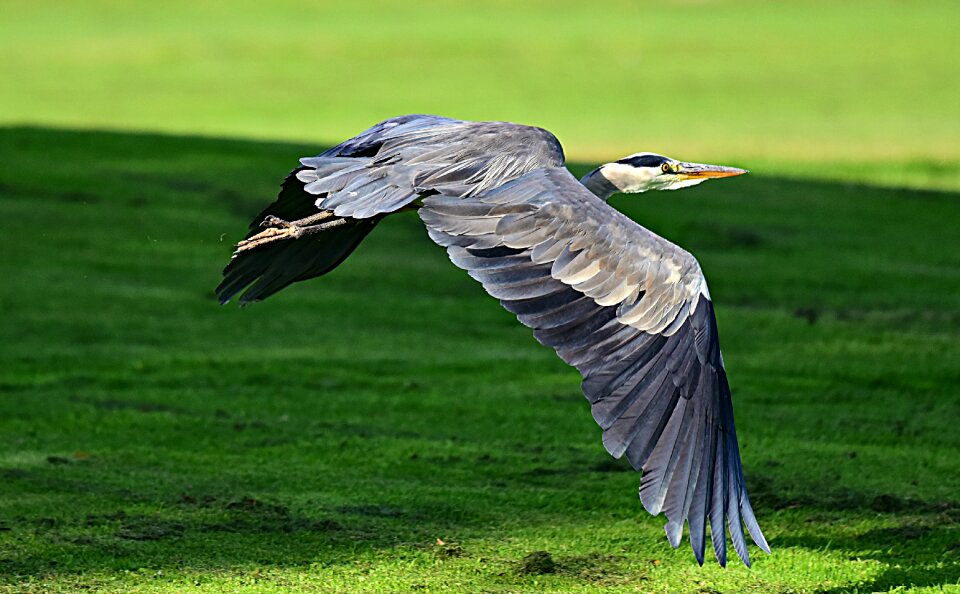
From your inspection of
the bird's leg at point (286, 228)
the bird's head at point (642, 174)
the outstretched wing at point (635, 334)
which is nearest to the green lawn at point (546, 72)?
the bird's head at point (642, 174)

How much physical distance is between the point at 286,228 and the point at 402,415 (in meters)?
1.93

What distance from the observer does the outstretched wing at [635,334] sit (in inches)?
166

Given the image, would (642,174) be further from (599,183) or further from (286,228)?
(286,228)

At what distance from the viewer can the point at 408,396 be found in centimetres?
741

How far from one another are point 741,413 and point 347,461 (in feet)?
6.67

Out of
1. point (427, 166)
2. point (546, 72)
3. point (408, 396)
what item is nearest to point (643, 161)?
point (427, 166)

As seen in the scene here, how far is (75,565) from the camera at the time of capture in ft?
15.6

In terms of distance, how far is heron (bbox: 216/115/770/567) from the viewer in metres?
4.24

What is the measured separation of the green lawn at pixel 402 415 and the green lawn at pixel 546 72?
7.22 m

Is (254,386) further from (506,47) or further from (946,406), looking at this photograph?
(506,47)

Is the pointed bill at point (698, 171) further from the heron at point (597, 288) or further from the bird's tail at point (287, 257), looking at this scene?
the bird's tail at point (287, 257)

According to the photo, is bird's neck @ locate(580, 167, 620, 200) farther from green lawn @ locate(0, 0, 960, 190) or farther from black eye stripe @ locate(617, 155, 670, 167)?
green lawn @ locate(0, 0, 960, 190)

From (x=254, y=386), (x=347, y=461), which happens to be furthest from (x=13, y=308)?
(x=347, y=461)

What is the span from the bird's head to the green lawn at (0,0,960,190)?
11.0 meters
